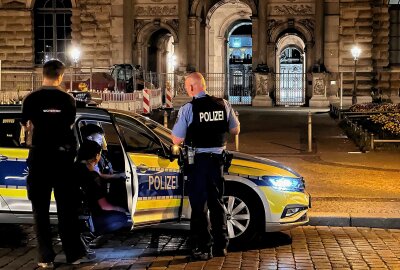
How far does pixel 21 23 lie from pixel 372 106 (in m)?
20.3

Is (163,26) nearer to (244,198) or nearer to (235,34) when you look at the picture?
(235,34)

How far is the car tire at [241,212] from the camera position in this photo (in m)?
8.93

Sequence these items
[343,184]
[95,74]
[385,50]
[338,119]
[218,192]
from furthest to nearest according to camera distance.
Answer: [385,50], [95,74], [338,119], [343,184], [218,192]

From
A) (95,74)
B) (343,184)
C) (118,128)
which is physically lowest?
(343,184)

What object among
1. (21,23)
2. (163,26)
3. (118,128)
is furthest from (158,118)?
(118,128)

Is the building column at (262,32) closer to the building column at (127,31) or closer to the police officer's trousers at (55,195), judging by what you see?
the building column at (127,31)

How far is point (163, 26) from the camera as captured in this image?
40.5 m

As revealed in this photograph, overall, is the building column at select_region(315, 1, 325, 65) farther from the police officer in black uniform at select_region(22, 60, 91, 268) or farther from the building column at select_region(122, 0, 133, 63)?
the police officer in black uniform at select_region(22, 60, 91, 268)

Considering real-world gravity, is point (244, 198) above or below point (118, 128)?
below

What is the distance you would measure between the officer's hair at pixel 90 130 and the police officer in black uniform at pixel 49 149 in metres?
0.75

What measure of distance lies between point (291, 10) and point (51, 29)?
513 inches

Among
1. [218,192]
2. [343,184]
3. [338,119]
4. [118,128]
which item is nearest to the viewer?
[218,192]

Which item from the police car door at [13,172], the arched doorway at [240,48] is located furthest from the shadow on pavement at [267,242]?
the arched doorway at [240,48]

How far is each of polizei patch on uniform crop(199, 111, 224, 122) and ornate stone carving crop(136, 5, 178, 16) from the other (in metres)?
32.6
